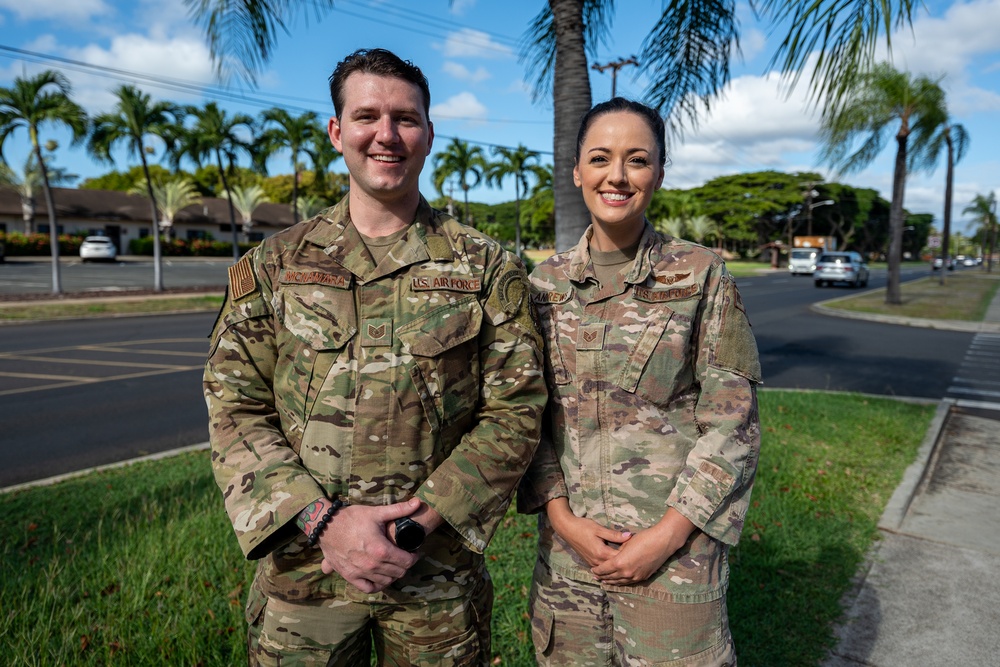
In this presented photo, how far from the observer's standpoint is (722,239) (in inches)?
2625

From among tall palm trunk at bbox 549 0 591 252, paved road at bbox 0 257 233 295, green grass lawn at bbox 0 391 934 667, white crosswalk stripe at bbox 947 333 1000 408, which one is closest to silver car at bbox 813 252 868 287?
white crosswalk stripe at bbox 947 333 1000 408

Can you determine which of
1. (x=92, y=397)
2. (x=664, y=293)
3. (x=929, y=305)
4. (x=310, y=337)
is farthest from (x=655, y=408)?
(x=929, y=305)

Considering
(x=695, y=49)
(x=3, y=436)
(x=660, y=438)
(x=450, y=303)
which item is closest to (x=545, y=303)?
(x=450, y=303)

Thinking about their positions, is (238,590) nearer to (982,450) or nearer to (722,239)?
(982,450)

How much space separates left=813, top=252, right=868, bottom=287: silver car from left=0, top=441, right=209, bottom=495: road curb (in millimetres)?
29179

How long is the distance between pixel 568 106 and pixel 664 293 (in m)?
2.98

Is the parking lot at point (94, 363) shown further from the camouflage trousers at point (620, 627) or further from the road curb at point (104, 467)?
the camouflage trousers at point (620, 627)

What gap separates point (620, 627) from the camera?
179cm

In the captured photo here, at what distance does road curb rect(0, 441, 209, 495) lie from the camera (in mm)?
4671

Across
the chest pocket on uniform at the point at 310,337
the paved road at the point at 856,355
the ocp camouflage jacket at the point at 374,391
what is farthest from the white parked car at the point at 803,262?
the chest pocket on uniform at the point at 310,337

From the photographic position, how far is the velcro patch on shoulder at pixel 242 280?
1.73 meters

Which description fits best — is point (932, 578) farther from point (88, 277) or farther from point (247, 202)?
point (247, 202)

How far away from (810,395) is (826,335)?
6654mm

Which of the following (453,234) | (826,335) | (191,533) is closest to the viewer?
(453,234)
